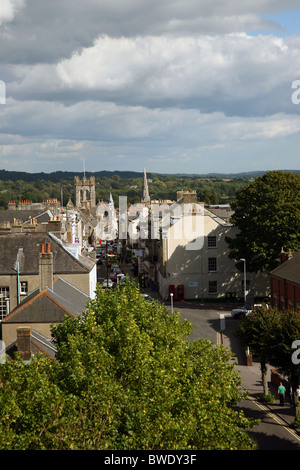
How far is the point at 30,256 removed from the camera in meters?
44.7

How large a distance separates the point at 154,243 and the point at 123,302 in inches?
2146

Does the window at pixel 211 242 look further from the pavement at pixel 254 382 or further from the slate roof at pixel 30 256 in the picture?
the slate roof at pixel 30 256

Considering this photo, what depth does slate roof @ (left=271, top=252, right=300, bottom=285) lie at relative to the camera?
5257cm

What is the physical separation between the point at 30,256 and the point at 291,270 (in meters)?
24.4

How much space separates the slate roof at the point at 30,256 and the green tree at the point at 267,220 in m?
24.9

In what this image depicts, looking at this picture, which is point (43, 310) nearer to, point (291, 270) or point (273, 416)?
point (273, 416)

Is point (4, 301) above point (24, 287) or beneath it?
beneath

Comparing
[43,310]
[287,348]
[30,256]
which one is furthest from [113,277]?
[287,348]

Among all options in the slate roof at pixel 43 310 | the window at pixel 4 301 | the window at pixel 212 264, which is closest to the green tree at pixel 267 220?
the window at pixel 212 264

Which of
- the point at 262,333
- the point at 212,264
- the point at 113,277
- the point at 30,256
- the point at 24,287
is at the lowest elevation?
the point at 113,277

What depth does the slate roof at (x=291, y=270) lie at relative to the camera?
52.6 m

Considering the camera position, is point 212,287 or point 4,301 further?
point 212,287

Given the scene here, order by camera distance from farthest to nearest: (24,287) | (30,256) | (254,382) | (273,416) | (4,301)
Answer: (30,256), (24,287), (4,301), (254,382), (273,416)

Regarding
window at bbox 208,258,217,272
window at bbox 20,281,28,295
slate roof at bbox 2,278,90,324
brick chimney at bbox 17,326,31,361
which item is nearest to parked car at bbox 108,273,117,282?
window at bbox 208,258,217,272
